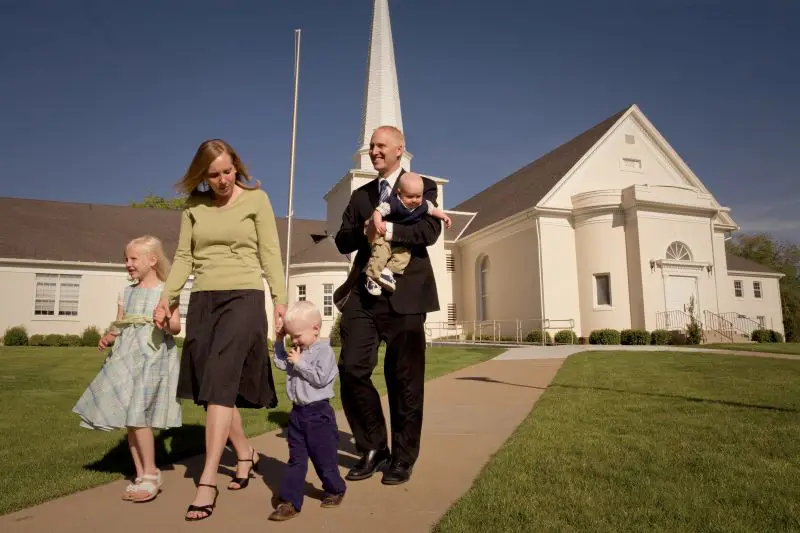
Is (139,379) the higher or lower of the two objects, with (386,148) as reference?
lower

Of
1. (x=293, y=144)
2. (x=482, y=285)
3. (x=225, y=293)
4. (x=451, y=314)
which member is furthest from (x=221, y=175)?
(x=451, y=314)

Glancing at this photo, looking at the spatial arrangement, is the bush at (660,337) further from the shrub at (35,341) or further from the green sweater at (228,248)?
the shrub at (35,341)

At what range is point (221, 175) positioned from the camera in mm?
3457

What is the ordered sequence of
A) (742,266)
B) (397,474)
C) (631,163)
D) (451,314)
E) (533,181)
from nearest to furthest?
(397,474), (631,163), (533,181), (451,314), (742,266)

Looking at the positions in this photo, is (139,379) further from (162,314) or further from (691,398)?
(691,398)

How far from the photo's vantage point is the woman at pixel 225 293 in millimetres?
3236

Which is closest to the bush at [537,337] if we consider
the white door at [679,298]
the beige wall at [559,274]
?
the beige wall at [559,274]

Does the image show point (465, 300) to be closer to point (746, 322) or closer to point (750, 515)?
point (746, 322)

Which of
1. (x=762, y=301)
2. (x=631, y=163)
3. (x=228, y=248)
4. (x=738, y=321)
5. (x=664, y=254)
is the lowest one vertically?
(x=738, y=321)

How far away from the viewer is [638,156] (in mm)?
26281

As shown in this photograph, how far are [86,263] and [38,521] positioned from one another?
25904 mm

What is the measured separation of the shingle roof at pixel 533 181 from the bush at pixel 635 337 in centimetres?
700

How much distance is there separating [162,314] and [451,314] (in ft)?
90.7

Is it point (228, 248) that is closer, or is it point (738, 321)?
point (228, 248)
